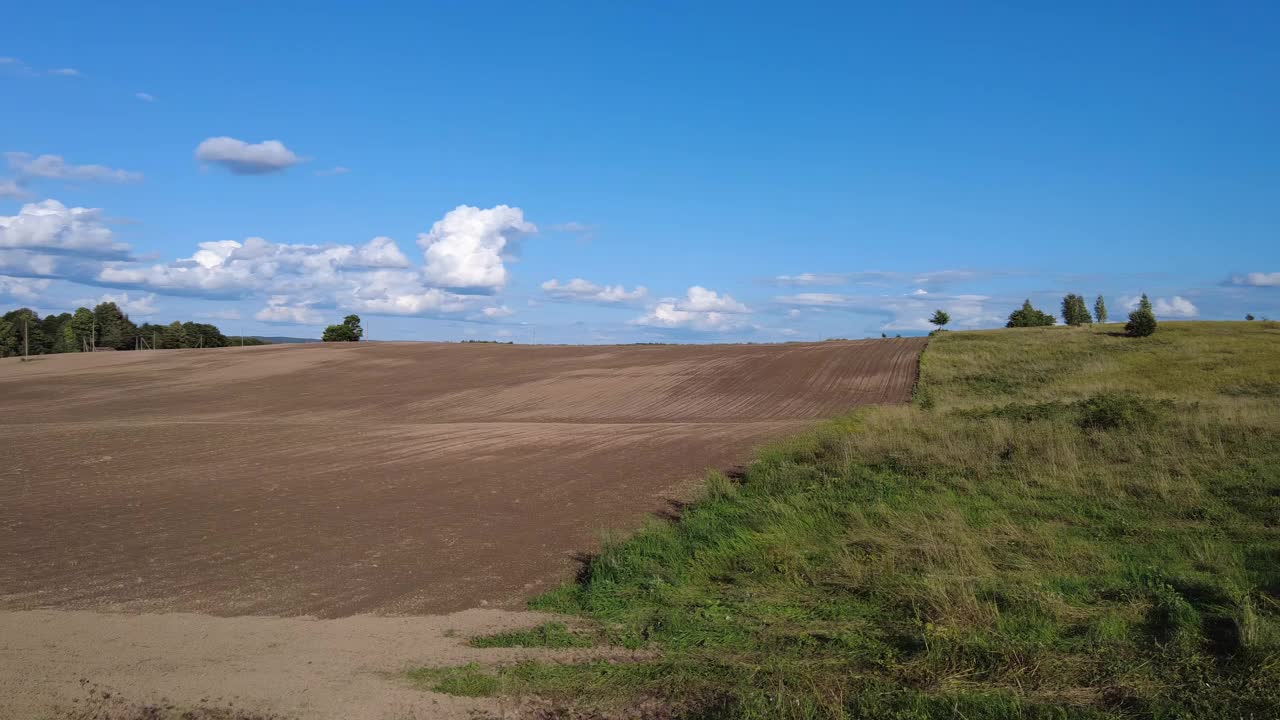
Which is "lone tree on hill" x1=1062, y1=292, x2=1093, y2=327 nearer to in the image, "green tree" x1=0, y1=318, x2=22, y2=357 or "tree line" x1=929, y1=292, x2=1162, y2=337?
"tree line" x1=929, y1=292, x2=1162, y2=337

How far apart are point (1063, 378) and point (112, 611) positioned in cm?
3693

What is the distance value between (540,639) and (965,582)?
4.24m

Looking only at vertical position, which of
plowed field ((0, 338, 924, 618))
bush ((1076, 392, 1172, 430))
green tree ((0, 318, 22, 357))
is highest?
green tree ((0, 318, 22, 357))

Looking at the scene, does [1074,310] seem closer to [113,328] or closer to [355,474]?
[355,474]

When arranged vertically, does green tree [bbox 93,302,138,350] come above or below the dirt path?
above

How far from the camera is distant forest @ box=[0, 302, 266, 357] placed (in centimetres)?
11138

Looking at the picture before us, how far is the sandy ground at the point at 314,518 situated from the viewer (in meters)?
7.34

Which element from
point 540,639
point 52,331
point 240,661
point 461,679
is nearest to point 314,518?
point 240,661

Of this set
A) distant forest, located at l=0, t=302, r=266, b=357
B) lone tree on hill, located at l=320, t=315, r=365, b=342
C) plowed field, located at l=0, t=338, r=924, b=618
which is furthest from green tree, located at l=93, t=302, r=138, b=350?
plowed field, located at l=0, t=338, r=924, b=618

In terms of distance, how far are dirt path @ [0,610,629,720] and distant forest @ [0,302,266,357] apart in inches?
4466

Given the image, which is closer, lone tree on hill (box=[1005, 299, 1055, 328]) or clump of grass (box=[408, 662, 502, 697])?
clump of grass (box=[408, 662, 502, 697])

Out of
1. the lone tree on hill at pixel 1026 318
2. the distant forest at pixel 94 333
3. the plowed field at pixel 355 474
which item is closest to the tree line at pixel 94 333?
the distant forest at pixel 94 333

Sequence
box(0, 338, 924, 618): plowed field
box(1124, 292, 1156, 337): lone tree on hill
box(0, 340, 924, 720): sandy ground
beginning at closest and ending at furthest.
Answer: box(0, 340, 924, 720): sandy ground < box(0, 338, 924, 618): plowed field < box(1124, 292, 1156, 337): lone tree on hill

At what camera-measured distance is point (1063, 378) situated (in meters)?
37.1
